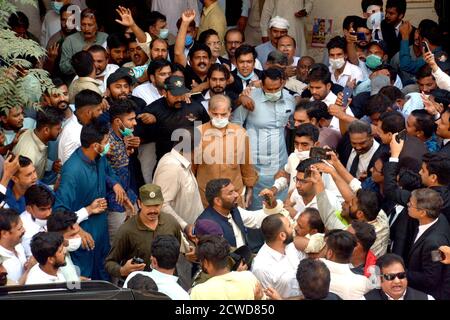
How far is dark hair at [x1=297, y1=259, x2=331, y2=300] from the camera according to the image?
7.99m

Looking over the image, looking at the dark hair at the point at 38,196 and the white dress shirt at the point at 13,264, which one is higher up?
the dark hair at the point at 38,196

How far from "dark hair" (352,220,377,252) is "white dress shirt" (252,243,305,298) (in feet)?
1.74

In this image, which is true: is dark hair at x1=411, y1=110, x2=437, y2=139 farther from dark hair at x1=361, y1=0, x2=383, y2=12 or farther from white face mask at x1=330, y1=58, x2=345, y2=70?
dark hair at x1=361, y1=0, x2=383, y2=12

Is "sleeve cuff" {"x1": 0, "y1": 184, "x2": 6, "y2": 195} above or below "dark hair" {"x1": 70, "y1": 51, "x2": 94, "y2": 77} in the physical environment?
below

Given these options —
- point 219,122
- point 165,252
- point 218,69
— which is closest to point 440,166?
point 219,122

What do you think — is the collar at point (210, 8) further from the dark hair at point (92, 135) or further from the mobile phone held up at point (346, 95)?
the dark hair at point (92, 135)

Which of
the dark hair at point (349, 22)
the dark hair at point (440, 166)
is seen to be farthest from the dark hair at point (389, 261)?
the dark hair at point (349, 22)

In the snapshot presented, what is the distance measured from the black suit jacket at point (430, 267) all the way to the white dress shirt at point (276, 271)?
0.90 metres

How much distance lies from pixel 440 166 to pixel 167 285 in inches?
100

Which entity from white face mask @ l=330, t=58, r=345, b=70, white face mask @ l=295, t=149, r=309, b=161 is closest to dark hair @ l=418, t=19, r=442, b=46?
white face mask @ l=330, t=58, r=345, b=70

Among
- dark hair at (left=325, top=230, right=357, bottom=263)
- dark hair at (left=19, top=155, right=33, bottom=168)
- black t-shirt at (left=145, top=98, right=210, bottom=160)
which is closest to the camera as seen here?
dark hair at (left=325, top=230, right=357, bottom=263)

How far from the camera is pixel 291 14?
14.6 metres

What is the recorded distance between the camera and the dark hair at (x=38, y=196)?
9.30m

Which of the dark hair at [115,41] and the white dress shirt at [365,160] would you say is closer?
the white dress shirt at [365,160]
